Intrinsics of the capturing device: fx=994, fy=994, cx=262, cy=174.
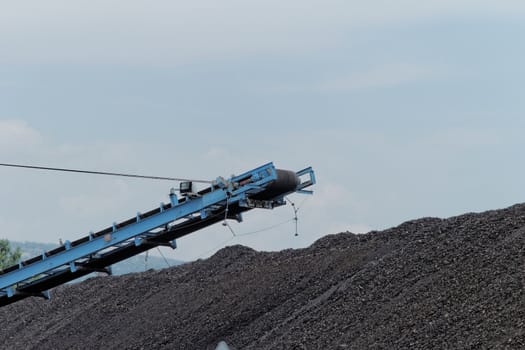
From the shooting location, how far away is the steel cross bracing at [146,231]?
771 inches

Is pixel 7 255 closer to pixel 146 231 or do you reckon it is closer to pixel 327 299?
pixel 146 231

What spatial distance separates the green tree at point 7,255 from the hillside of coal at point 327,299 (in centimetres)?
2589

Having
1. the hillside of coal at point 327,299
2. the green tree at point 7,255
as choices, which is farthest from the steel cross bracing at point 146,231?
the green tree at point 7,255

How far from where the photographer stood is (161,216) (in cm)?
1984

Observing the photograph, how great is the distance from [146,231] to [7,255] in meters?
37.9

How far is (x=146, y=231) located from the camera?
19875 millimetres

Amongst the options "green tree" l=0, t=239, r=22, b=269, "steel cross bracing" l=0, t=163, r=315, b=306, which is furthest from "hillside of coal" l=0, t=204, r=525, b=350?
"green tree" l=0, t=239, r=22, b=269

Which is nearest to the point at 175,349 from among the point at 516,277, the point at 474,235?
the point at 474,235

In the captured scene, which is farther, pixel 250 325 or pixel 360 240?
pixel 360 240

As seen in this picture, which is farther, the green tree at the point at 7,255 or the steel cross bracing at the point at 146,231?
the green tree at the point at 7,255

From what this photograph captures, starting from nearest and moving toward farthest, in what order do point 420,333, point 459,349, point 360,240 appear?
point 459,349 → point 420,333 → point 360,240

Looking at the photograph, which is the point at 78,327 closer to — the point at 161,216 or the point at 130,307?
the point at 130,307

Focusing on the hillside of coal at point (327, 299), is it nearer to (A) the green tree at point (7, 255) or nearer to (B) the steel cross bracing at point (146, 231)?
(B) the steel cross bracing at point (146, 231)

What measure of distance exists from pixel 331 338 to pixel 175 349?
4654mm
